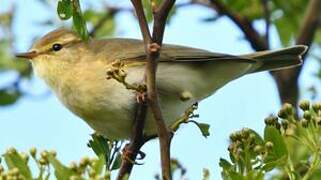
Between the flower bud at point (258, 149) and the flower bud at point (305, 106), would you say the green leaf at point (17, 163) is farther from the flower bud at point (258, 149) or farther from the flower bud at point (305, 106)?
the flower bud at point (305, 106)

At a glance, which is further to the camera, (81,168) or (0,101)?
(0,101)

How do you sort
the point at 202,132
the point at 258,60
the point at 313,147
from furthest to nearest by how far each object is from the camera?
the point at 258,60 < the point at 202,132 < the point at 313,147

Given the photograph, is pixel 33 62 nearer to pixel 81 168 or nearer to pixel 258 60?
pixel 258 60

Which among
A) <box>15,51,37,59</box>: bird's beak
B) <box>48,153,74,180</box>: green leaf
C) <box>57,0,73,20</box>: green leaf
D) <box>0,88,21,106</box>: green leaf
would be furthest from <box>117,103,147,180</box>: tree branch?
<box>0,88,21,106</box>: green leaf

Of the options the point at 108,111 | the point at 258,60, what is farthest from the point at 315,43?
the point at 108,111

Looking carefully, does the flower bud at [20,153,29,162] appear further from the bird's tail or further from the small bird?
the bird's tail

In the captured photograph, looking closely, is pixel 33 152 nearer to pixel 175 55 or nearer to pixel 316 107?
pixel 316 107

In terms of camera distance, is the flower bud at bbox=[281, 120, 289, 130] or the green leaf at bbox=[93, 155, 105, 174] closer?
the green leaf at bbox=[93, 155, 105, 174]

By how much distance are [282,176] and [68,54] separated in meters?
1.71

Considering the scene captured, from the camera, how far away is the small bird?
14.6 ft

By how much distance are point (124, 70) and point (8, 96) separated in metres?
2.41

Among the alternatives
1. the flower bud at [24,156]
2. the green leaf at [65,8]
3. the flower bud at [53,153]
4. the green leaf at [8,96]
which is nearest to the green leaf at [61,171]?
the flower bud at [53,153]

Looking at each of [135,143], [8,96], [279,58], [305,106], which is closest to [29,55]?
[8,96]

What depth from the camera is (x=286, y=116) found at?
11.0ft
